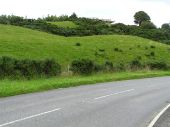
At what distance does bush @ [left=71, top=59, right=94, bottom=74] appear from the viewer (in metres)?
39.0

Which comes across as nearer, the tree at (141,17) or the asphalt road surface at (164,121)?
the asphalt road surface at (164,121)

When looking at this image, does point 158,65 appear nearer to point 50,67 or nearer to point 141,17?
point 50,67

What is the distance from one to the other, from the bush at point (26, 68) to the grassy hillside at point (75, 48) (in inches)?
659

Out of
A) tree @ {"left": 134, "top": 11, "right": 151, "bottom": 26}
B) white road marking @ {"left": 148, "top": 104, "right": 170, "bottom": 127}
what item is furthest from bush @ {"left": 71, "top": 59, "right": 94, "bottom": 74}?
tree @ {"left": 134, "top": 11, "right": 151, "bottom": 26}

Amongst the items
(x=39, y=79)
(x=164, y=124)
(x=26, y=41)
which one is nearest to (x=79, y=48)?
(x=26, y=41)

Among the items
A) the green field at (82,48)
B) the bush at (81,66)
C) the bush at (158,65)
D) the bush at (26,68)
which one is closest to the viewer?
the bush at (26,68)

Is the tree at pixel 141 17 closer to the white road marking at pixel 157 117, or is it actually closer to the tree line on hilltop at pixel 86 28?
the tree line on hilltop at pixel 86 28

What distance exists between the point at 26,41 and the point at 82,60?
82.6ft

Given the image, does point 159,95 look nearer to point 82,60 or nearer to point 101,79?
point 101,79

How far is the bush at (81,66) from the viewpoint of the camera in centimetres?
3897

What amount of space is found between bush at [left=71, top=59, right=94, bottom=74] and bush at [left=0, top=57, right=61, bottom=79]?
3.62m

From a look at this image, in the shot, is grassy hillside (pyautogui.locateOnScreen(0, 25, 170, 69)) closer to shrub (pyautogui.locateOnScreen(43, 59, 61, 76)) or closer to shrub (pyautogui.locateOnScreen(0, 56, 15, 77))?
shrub (pyautogui.locateOnScreen(43, 59, 61, 76))

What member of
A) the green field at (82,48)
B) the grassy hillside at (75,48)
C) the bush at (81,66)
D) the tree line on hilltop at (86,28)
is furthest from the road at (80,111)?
the tree line on hilltop at (86,28)

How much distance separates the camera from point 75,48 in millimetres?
66625
